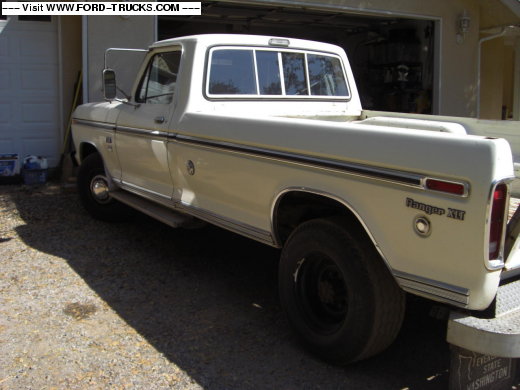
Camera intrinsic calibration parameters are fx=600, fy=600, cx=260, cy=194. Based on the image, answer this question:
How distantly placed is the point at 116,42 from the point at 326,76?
4157mm

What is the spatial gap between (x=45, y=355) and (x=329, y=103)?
330 centimetres

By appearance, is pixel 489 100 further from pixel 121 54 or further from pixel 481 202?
pixel 481 202

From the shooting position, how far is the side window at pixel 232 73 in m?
4.98

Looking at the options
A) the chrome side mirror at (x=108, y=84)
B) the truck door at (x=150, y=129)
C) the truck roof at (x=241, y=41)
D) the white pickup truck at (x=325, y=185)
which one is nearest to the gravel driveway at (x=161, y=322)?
the white pickup truck at (x=325, y=185)

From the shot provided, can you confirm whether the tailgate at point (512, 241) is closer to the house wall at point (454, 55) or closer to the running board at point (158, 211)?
the running board at point (158, 211)

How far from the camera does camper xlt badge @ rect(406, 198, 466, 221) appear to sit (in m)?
2.73

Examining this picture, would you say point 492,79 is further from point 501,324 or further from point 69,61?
point 501,324

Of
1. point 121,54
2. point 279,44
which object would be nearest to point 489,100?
point 121,54

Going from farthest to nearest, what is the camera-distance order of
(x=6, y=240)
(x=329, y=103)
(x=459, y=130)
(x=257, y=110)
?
(x=6, y=240), (x=329, y=103), (x=257, y=110), (x=459, y=130)

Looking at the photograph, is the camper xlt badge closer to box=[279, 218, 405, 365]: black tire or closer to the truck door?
box=[279, 218, 405, 365]: black tire

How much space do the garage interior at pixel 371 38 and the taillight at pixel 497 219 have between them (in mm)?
8781

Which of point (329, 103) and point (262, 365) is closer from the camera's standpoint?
Answer: point (262, 365)

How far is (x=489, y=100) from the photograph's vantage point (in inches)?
558

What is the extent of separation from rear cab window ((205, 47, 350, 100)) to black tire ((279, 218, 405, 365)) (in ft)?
5.98
